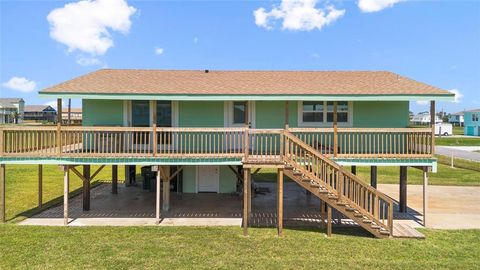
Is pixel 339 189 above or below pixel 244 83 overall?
below

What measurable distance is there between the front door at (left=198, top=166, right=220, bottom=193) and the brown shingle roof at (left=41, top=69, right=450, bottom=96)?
14.9ft

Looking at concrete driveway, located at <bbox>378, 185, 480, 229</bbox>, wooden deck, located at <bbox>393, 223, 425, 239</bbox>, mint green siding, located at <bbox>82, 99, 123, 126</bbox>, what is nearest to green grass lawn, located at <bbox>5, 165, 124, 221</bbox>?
mint green siding, located at <bbox>82, 99, 123, 126</bbox>

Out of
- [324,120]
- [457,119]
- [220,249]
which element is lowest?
[220,249]

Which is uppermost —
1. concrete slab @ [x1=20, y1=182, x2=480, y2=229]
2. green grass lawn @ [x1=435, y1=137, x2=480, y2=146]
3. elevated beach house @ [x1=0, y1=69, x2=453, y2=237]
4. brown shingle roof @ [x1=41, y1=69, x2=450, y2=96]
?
brown shingle roof @ [x1=41, y1=69, x2=450, y2=96]

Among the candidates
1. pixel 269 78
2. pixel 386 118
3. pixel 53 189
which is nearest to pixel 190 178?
pixel 269 78

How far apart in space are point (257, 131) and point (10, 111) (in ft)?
369

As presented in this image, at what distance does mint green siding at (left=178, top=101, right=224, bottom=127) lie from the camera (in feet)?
46.1

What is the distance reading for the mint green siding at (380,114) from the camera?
13.6m

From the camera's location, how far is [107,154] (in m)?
11.6

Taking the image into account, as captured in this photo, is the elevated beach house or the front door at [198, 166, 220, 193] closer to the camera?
the elevated beach house

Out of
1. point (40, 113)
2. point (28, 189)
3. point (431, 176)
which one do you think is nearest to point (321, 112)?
point (431, 176)

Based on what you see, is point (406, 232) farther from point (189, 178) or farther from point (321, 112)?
point (189, 178)

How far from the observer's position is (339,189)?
34.4 feet

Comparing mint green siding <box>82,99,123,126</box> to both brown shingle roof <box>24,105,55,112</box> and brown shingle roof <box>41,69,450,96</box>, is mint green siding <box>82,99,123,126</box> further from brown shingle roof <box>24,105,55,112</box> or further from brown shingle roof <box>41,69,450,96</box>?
brown shingle roof <box>24,105,55,112</box>
